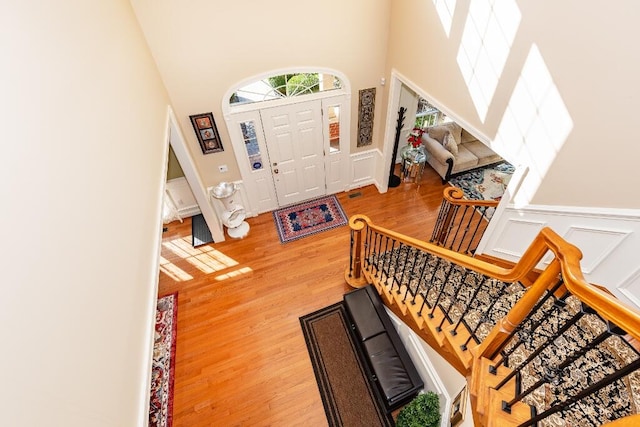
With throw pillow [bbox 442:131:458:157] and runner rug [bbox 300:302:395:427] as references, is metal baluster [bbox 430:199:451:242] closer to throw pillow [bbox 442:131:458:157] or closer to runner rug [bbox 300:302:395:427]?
runner rug [bbox 300:302:395:427]

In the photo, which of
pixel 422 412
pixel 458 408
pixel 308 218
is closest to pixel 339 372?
pixel 422 412

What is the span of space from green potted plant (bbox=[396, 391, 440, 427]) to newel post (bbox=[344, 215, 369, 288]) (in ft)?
5.41

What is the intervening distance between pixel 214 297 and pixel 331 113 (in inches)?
140

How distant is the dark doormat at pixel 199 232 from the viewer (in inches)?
205

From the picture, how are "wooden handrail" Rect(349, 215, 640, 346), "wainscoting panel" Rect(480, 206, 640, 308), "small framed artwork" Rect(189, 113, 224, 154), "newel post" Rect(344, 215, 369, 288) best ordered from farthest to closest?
"small framed artwork" Rect(189, 113, 224, 154)
"newel post" Rect(344, 215, 369, 288)
"wainscoting panel" Rect(480, 206, 640, 308)
"wooden handrail" Rect(349, 215, 640, 346)

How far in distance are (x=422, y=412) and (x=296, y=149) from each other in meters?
4.11

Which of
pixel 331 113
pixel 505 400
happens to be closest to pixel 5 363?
pixel 505 400

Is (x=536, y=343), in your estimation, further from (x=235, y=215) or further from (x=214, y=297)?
(x=235, y=215)

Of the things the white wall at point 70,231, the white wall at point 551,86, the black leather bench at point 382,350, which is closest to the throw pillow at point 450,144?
the white wall at point 551,86

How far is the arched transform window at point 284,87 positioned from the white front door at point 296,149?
195mm

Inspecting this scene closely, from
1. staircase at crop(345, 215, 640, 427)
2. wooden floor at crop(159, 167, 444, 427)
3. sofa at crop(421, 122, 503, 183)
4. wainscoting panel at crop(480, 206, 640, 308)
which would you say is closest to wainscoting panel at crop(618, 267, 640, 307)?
wainscoting panel at crop(480, 206, 640, 308)

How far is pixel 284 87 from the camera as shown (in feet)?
14.7

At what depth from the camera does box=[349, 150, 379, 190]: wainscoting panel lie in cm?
566

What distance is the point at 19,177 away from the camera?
1.10 metres
